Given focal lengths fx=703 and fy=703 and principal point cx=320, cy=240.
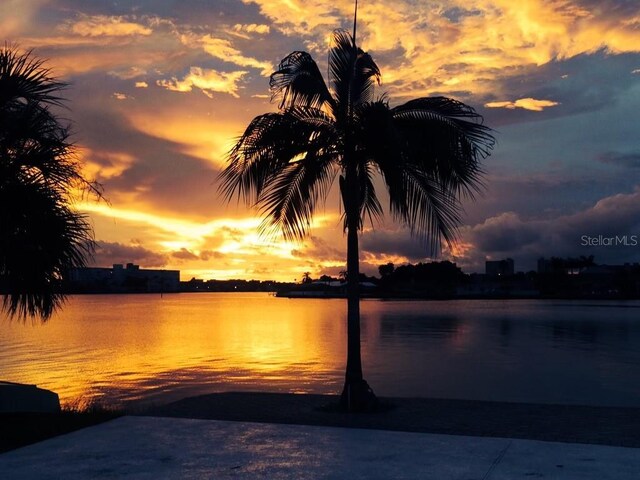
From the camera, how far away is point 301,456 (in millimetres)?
9852

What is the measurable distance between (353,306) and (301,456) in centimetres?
586

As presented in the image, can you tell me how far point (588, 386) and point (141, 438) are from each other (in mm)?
26649

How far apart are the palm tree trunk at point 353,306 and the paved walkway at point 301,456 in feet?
10.2

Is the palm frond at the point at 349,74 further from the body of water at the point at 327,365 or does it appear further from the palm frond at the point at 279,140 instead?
the body of water at the point at 327,365

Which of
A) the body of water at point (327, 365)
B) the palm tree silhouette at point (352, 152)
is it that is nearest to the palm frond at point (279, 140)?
the palm tree silhouette at point (352, 152)

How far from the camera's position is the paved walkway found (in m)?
8.78

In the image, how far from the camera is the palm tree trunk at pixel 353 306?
14.9 metres

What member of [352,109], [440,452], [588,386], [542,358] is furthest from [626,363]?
[440,452]

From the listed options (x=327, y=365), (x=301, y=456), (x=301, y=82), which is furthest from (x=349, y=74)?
(x=327, y=365)

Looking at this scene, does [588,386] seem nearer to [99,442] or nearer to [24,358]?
[99,442]

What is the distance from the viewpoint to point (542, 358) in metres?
46.6

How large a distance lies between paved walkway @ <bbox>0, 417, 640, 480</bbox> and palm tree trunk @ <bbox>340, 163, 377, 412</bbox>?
3111 millimetres

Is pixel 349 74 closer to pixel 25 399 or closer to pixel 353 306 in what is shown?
pixel 353 306

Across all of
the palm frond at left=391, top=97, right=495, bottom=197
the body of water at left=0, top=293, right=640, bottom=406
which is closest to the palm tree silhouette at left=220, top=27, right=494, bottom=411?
the palm frond at left=391, top=97, right=495, bottom=197
